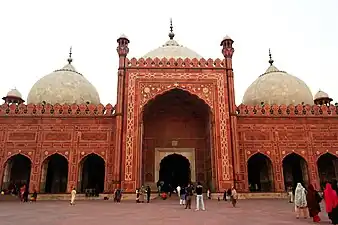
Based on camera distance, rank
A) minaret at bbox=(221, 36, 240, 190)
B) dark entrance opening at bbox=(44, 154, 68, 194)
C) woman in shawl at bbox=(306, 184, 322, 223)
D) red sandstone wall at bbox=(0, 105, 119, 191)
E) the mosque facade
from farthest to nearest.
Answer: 1. dark entrance opening at bbox=(44, 154, 68, 194)
2. red sandstone wall at bbox=(0, 105, 119, 191)
3. the mosque facade
4. minaret at bbox=(221, 36, 240, 190)
5. woman in shawl at bbox=(306, 184, 322, 223)

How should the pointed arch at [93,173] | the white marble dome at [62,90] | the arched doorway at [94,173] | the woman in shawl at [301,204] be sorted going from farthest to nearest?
the white marble dome at [62,90], the arched doorway at [94,173], the pointed arch at [93,173], the woman in shawl at [301,204]

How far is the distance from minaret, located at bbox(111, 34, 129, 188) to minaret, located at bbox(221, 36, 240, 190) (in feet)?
16.5

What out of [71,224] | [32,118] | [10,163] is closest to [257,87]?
[32,118]

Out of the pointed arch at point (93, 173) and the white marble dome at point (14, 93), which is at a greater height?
the white marble dome at point (14, 93)

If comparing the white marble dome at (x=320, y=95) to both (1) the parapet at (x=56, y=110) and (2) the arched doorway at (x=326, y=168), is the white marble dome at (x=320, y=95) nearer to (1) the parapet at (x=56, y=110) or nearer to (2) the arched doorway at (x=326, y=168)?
(2) the arched doorway at (x=326, y=168)

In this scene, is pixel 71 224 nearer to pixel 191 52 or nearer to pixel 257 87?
pixel 191 52

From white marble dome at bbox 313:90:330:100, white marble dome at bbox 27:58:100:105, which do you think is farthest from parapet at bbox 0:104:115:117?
white marble dome at bbox 313:90:330:100

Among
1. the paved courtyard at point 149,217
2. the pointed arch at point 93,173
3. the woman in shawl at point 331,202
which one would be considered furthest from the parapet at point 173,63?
the woman in shawl at point 331,202

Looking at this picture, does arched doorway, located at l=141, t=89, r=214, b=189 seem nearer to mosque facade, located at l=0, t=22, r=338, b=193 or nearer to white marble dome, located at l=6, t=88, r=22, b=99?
mosque facade, located at l=0, t=22, r=338, b=193

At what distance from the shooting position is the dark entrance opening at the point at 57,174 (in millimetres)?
15844

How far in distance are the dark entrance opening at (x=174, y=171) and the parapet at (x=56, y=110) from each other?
480 cm

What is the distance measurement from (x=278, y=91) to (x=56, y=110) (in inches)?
525

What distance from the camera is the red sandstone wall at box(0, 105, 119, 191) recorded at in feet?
46.6

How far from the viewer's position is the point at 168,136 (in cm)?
1647
